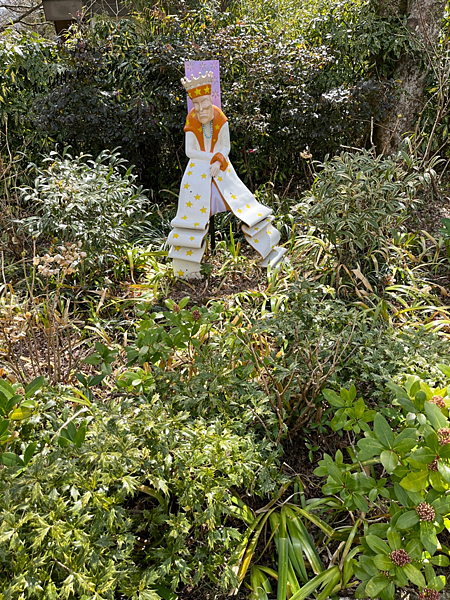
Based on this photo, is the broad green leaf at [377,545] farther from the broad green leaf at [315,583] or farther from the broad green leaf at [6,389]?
the broad green leaf at [6,389]

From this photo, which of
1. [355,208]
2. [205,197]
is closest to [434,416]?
[355,208]

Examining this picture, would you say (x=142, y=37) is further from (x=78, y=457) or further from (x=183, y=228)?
(x=78, y=457)

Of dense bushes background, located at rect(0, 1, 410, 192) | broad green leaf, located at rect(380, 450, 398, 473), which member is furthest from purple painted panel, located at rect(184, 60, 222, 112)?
broad green leaf, located at rect(380, 450, 398, 473)

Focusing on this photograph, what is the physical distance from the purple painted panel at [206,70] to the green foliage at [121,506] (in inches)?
103

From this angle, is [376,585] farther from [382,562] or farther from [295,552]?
[295,552]

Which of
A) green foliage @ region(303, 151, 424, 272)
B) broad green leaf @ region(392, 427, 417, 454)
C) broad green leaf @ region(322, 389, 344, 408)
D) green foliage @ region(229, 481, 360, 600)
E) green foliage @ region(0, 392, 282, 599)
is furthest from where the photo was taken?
green foliage @ region(303, 151, 424, 272)

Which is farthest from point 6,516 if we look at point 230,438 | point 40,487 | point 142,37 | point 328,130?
point 142,37

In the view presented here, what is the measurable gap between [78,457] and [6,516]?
321 mm

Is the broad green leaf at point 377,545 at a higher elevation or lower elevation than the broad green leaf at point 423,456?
lower

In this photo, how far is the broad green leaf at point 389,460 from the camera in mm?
1430

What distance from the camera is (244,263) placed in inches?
152

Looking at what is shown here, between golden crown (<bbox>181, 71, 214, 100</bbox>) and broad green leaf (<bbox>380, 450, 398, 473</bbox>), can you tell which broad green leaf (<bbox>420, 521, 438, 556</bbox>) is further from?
golden crown (<bbox>181, 71, 214, 100</bbox>)

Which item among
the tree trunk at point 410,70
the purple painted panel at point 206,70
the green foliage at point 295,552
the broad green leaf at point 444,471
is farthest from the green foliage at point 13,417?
the tree trunk at point 410,70

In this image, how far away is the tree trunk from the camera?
194 inches
